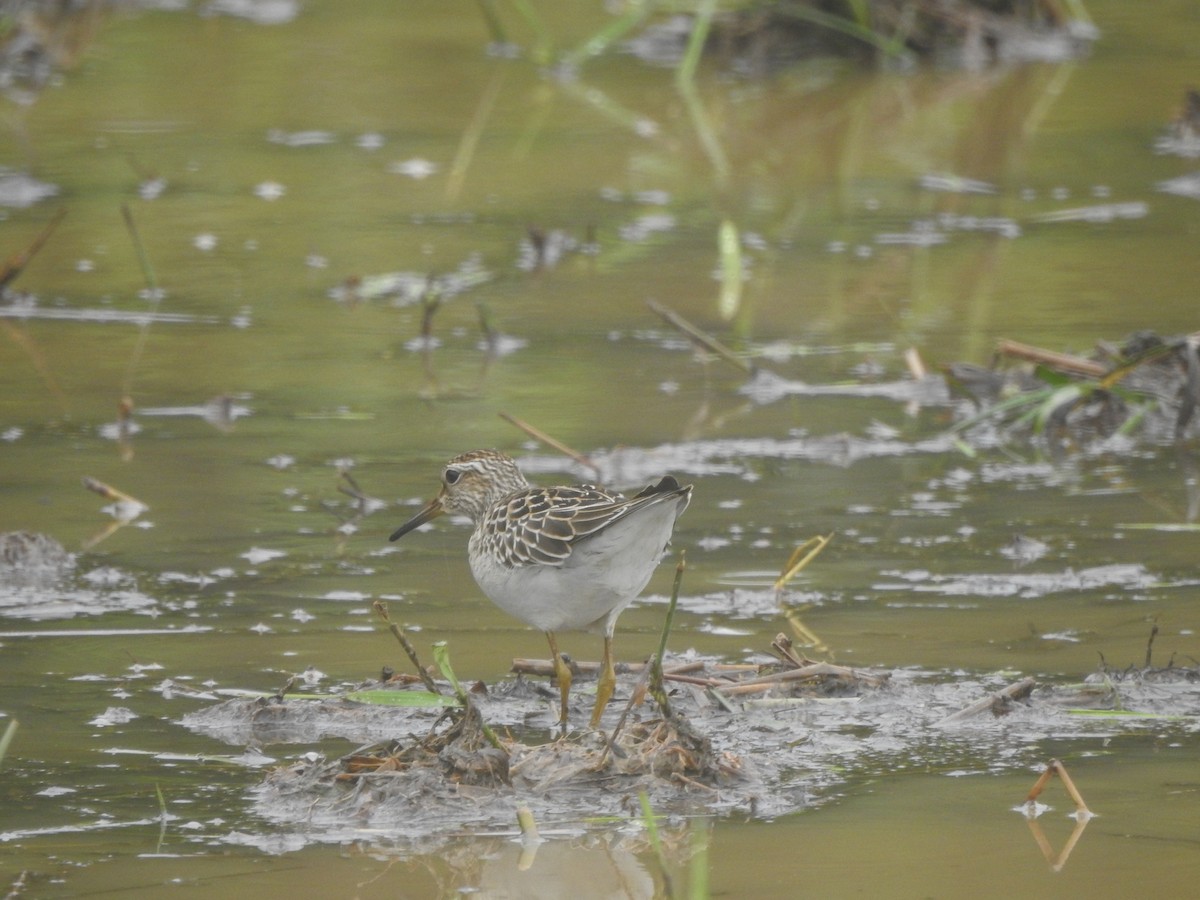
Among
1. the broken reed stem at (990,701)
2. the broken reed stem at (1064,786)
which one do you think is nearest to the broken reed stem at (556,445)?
the broken reed stem at (990,701)

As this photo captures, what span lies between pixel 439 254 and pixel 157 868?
6.77m

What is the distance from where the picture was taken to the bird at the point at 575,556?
5031 mm

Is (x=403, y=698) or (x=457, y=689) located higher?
(x=457, y=689)

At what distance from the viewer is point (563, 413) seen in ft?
26.8

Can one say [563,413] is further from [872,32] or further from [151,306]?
[872,32]

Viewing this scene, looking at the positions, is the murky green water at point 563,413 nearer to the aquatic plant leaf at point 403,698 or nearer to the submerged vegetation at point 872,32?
the aquatic plant leaf at point 403,698

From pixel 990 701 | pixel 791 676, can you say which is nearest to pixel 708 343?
pixel 791 676

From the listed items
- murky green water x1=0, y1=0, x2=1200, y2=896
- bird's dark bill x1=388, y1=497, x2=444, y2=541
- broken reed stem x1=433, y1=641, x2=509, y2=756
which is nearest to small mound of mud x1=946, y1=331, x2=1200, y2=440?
murky green water x1=0, y1=0, x2=1200, y2=896

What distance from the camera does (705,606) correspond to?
20.0ft

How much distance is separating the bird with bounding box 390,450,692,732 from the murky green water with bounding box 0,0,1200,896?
40 centimetres

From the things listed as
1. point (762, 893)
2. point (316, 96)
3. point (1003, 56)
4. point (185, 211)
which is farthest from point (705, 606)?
point (1003, 56)

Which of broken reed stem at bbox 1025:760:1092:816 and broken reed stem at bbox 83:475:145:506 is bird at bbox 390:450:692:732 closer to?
broken reed stem at bbox 1025:760:1092:816

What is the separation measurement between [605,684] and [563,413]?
305 centimetres

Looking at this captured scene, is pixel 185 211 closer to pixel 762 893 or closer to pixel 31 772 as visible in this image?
pixel 31 772
